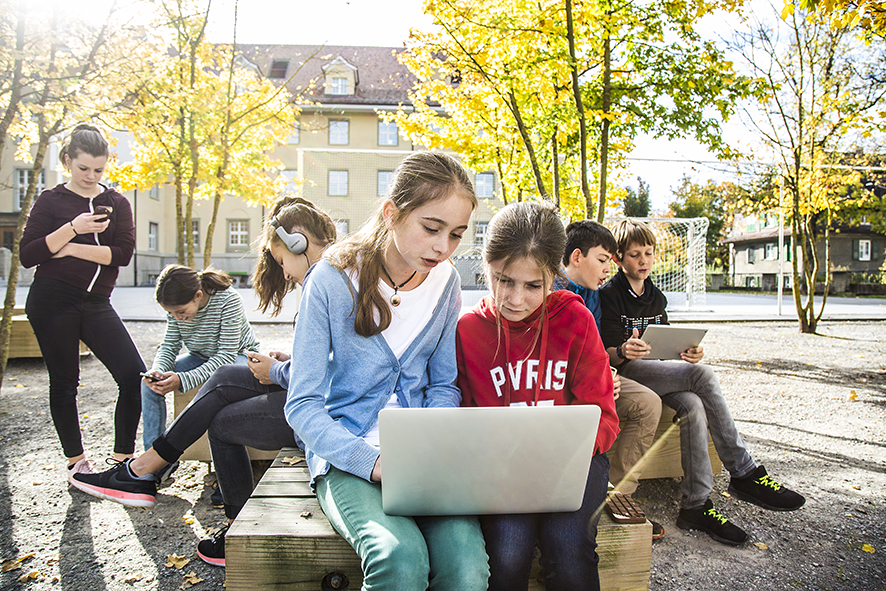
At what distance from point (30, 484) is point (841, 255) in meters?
46.1

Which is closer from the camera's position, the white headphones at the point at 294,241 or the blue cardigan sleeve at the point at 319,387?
the blue cardigan sleeve at the point at 319,387

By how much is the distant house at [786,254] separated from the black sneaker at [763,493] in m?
33.6

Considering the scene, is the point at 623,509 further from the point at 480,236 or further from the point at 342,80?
the point at 342,80

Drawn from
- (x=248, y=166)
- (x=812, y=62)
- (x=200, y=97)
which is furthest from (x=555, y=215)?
(x=812, y=62)

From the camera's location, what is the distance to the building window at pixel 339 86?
30.2 m

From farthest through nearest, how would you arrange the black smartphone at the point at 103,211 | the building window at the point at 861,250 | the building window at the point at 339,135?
the building window at the point at 861,250, the building window at the point at 339,135, the black smartphone at the point at 103,211

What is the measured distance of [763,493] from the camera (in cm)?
282

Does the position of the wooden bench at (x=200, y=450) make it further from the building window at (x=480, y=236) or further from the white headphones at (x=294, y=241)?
the building window at (x=480, y=236)

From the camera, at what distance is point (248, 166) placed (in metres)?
7.96

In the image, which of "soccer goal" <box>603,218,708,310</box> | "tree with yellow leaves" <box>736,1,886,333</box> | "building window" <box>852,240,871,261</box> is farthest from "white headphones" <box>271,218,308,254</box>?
"building window" <box>852,240,871,261</box>

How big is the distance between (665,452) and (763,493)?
1.61ft

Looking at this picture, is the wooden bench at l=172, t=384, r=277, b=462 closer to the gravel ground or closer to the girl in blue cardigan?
the gravel ground

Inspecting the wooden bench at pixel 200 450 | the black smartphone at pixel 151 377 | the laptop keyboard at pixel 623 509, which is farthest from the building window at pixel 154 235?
the laptop keyboard at pixel 623 509

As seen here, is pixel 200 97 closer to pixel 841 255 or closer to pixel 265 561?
pixel 265 561
